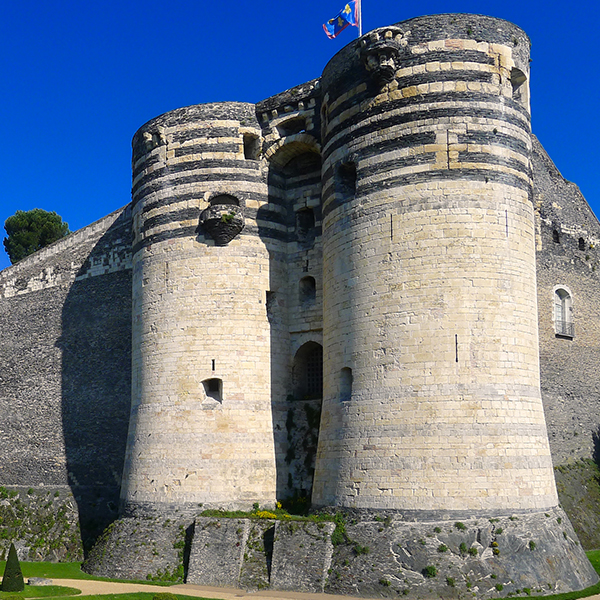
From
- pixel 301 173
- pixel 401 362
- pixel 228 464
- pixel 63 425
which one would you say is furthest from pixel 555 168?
pixel 63 425

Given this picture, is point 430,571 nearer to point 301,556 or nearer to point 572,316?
point 301,556

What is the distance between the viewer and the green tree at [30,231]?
172 ft

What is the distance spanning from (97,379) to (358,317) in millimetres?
13340

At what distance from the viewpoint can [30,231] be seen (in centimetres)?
5272

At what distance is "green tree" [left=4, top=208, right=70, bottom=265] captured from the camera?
52.3 meters

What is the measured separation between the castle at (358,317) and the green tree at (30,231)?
25.4 m

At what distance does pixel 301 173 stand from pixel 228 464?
9145mm

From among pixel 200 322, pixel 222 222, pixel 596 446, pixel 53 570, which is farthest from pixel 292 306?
pixel 596 446

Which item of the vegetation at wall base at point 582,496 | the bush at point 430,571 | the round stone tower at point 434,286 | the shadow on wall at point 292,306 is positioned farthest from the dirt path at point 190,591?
the vegetation at wall base at point 582,496

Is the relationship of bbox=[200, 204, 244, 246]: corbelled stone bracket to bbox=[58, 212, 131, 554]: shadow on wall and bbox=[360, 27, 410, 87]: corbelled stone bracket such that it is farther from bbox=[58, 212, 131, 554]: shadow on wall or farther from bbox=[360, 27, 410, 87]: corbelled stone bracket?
bbox=[58, 212, 131, 554]: shadow on wall

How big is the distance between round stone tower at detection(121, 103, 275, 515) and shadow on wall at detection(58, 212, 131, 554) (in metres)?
4.14

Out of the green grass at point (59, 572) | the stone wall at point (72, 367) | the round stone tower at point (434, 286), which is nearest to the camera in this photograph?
the round stone tower at point (434, 286)

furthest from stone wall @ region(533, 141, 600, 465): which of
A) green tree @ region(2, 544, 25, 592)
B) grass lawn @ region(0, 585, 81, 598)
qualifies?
green tree @ region(2, 544, 25, 592)

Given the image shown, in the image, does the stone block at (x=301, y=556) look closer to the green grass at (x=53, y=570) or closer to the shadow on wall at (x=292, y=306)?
the shadow on wall at (x=292, y=306)
